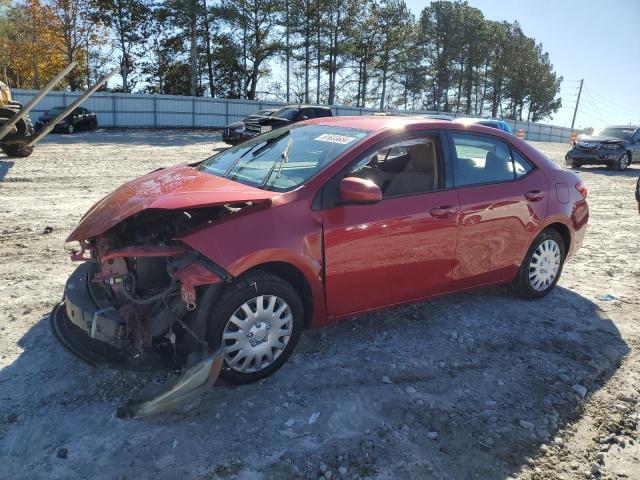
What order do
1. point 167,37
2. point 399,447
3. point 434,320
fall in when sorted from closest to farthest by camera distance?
1. point 399,447
2. point 434,320
3. point 167,37

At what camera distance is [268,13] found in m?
37.4

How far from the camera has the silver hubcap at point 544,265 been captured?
5.08 m

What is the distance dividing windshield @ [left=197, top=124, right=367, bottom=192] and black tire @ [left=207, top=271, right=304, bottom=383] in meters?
0.70

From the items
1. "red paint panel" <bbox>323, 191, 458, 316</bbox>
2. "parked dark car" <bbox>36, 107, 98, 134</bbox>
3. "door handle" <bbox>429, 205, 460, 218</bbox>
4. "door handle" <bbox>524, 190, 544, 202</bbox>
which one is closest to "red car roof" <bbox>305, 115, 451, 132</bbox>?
"red paint panel" <bbox>323, 191, 458, 316</bbox>

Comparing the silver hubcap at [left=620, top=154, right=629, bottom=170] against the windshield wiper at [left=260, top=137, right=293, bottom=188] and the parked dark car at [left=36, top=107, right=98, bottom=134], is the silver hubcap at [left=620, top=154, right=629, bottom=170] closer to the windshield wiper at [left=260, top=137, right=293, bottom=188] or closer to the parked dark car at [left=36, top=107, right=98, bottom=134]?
the windshield wiper at [left=260, top=137, right=293, bottom=188]

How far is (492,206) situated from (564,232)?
121cm

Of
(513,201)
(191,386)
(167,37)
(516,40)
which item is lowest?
(191,386)

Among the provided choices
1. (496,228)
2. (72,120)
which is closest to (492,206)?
(496,228)

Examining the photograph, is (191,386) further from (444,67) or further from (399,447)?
(444,67)

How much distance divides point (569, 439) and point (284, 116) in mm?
17576

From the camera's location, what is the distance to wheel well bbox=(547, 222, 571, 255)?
5177mm

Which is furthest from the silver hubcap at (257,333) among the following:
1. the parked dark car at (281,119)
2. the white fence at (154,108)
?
the white fence at (154,108)

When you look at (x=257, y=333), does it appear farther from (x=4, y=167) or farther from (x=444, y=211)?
(x=4, y=167)

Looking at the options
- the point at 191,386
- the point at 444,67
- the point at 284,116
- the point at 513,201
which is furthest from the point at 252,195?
the point at 444,67
